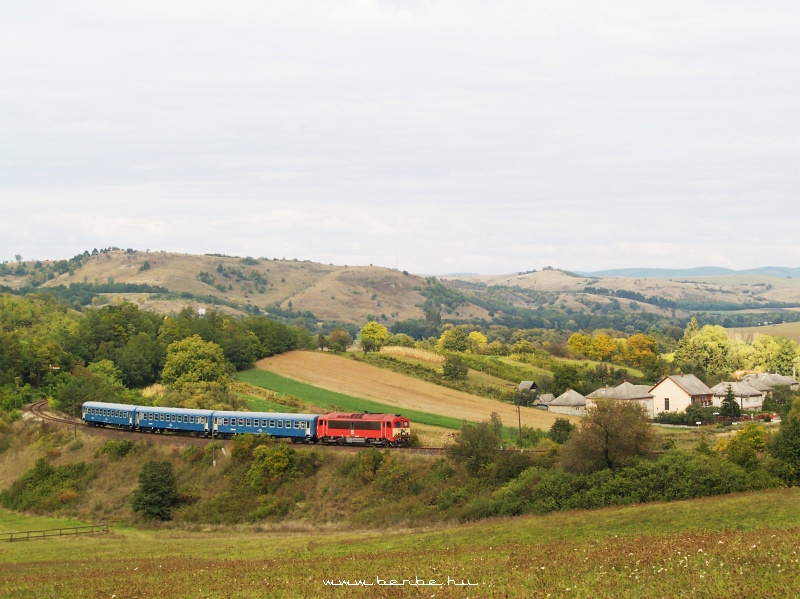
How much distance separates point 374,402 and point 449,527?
4441 cm

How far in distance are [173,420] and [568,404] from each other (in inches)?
1984

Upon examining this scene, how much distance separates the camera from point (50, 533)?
53.2 metres

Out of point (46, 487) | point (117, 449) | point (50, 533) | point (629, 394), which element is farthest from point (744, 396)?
point (50, 533)

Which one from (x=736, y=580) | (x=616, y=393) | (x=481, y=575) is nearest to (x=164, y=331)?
(x=616, y=393)

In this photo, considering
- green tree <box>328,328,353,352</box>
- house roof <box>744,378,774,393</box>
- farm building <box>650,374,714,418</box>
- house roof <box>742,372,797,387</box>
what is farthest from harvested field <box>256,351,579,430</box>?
house roof <box>742,372,797,387</box>

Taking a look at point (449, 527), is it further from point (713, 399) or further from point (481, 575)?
point (713, 399)

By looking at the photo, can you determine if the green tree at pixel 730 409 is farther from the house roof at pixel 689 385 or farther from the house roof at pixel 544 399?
the house roof at pixel 544 399

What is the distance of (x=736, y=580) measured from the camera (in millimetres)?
23656

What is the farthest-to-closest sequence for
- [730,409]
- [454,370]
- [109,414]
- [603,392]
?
[454,370] < [603,392] < [730,409] < [109,414]

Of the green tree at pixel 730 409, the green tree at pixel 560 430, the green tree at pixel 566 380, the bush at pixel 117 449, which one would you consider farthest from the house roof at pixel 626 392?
the bush at pixel 117 449

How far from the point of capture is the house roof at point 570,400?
333 ft

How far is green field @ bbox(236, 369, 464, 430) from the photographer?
79.7 meters

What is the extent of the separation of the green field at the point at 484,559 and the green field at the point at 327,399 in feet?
106

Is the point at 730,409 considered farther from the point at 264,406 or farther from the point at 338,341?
the point at 338,341
